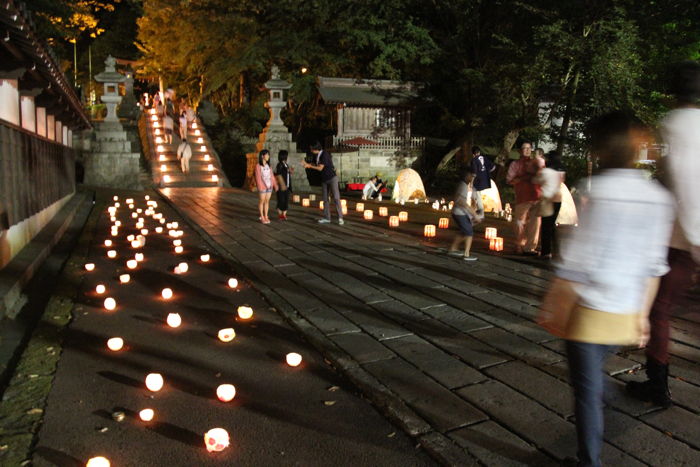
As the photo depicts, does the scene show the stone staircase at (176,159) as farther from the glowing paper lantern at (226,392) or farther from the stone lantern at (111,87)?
the glowing paper lantern at (226,392)

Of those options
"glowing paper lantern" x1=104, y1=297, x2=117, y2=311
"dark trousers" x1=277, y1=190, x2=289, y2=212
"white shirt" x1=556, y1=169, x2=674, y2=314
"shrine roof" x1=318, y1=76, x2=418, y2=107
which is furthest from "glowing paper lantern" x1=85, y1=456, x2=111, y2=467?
"shrine roof" x1=318, y1=76, x2=418, y2=107

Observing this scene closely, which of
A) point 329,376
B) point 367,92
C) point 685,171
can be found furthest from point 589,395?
point 367,92

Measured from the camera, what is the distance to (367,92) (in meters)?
29.4

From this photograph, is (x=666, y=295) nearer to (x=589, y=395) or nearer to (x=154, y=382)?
(x=589, y=395)

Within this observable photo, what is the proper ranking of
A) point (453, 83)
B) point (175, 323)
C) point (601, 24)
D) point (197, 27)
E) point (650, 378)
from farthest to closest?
point (453, 83)
point (197, 27)
point (601, 24)
point (175, 323)
point (650, 378)

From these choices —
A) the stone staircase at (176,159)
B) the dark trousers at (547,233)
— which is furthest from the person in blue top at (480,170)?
the stone staircase at (176,159)

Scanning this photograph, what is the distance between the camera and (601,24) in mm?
20109

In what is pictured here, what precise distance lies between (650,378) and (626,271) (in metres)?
1.49

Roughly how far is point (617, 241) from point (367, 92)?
28.0 meters

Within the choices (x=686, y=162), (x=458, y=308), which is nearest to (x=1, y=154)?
(x=458, y=308)

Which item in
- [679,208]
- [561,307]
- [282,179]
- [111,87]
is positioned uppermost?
[111,87]

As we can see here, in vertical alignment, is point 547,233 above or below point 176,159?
below

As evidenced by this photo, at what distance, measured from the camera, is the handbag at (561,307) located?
269cm

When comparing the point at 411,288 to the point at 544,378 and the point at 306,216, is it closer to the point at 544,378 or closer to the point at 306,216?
the point at 544,378
